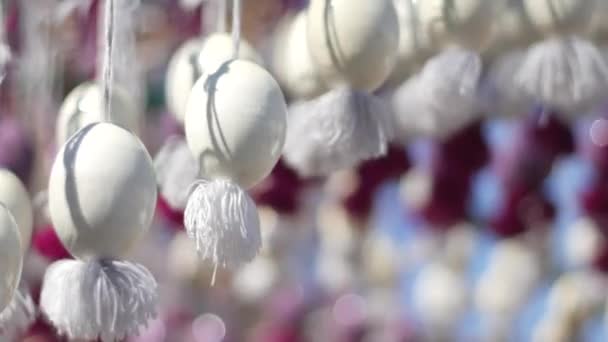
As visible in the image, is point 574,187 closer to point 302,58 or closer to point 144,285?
point 302,58

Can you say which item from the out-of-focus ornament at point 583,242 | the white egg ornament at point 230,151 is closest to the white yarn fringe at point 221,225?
the white egg ornament at point 230,151

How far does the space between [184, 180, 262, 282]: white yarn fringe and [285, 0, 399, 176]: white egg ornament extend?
0.21ft

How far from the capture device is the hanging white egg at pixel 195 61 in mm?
612

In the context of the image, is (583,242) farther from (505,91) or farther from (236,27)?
(236,27)

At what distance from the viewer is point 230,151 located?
53 cm

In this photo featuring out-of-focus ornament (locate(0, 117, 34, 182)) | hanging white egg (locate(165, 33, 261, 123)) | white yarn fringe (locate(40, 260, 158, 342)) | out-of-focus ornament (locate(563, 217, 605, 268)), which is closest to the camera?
white yarn fringe (locate(40, 260, 158, 342))

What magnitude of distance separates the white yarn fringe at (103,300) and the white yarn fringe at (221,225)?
2cm

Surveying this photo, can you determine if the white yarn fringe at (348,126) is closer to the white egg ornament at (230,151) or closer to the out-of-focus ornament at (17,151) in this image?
the white egg ornament at (230,151)

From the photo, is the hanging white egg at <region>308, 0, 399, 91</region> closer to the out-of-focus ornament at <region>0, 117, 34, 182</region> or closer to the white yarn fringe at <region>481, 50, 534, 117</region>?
the white yarn fringe at <region>481, 50, 534, 117</region>

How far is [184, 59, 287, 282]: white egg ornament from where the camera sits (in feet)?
1.72

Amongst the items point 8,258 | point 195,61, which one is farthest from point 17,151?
point 8,258

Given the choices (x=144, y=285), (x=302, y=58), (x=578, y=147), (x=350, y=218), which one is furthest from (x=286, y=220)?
(x=144, y=285)

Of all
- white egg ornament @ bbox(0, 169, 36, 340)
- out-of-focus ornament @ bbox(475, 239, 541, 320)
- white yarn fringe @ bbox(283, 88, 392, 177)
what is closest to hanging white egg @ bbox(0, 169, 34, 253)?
white egg ornament @ bbox(0, 169, 36, 340)

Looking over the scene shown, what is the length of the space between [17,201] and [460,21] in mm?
169
